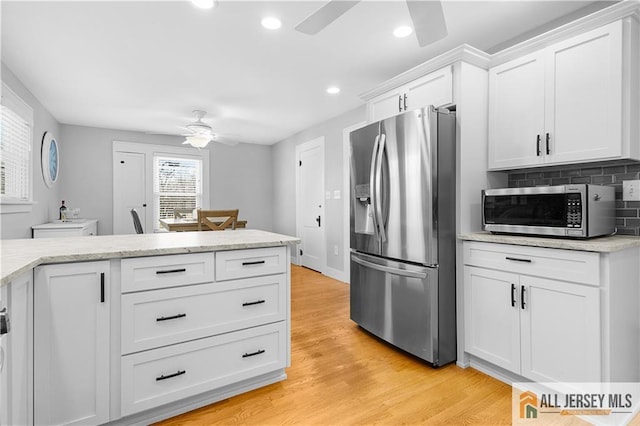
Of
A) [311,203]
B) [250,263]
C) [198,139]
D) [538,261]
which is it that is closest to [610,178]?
[538,261]

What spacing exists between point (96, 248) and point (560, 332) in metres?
2.45

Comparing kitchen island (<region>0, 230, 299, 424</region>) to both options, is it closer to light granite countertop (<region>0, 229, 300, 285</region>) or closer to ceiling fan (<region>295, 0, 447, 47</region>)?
light granite countertop (<region>0, 229, 300, 285</region>)

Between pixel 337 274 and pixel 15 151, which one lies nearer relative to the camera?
pixel 15 151

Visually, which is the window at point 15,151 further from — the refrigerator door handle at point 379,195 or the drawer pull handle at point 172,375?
the refrigerator door handle at point 379,195

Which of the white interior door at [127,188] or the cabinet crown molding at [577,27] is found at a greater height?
the cabinet crown molding at [577,27]

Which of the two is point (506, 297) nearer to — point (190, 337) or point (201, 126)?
point (190, 337)

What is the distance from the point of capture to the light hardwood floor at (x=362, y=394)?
1.68 meters

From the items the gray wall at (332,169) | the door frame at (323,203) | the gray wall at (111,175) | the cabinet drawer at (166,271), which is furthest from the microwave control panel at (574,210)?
the gray wall at (111,175)

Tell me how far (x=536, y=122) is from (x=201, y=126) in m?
3.73

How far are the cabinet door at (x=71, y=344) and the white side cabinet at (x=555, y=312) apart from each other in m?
2.15

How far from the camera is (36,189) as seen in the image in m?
3.88

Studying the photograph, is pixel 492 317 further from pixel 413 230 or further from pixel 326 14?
pixel 326 14

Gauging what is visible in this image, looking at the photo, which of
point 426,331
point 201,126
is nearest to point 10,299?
point 426,331

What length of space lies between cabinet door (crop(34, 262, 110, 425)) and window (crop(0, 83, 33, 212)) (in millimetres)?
2219
